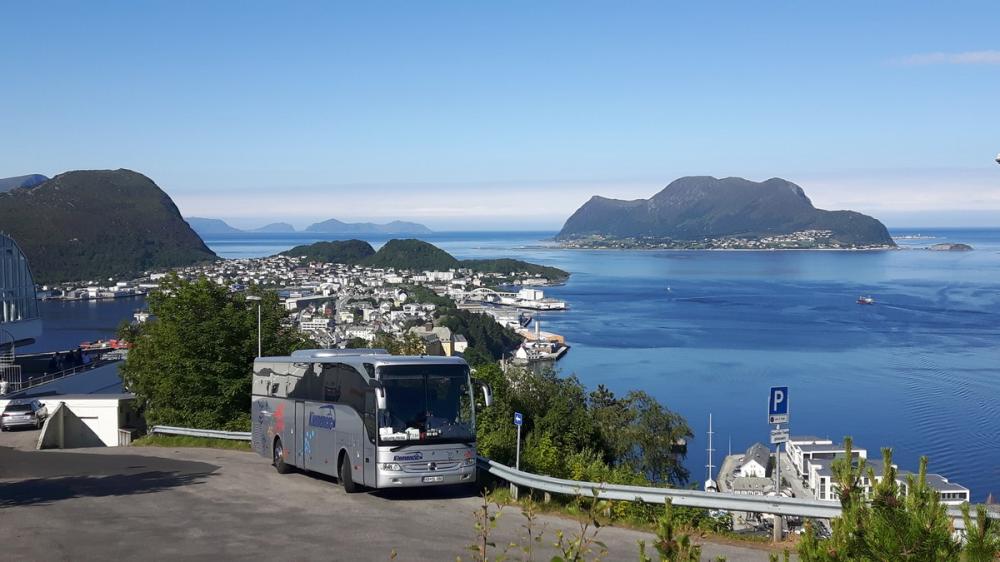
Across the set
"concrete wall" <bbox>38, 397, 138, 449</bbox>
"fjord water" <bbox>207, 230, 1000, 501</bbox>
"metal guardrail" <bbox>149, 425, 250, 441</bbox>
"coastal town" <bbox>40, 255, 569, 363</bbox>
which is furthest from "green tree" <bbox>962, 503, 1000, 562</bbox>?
"coastal town" <bbox>40, 255, 569, 363</bbox>

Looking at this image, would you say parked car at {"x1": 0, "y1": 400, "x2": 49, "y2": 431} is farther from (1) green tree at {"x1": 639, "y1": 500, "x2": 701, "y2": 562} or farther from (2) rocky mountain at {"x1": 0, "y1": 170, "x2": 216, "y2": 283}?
(2) rocky mountain at {"x1": 0, "y1": 170, "x2": 216, "y2": 283}

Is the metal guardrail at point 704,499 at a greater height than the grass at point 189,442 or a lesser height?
greater

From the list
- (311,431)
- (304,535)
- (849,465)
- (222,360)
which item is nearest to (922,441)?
(222,360)

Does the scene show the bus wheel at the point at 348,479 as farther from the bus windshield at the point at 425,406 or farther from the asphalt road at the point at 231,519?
the bus windshield at the point at 425,406

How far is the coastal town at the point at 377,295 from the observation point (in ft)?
224

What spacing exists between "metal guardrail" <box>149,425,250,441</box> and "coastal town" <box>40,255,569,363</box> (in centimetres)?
2439

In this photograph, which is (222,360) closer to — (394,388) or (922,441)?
(394,388)

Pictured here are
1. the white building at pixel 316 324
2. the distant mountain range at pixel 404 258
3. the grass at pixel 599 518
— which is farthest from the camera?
the distant mountain range at pixel 404 258

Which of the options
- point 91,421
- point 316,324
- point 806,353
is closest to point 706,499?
point 91,421

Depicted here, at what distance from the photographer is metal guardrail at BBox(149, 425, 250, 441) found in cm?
1722

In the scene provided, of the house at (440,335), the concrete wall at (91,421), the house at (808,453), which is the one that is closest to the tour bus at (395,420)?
the concrete wall at (91,421)

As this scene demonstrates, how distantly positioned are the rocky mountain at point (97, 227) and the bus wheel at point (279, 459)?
119 meters

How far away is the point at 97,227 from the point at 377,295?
5797cm

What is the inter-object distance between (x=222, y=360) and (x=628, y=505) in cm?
1309
